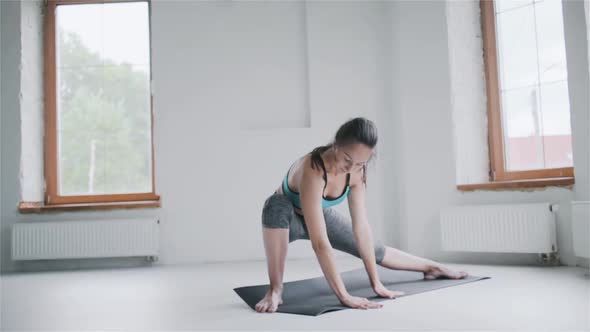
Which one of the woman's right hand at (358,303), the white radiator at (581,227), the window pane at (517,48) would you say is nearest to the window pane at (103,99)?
the woman's right hand at (358,303)

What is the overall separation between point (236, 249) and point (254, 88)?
1470mm

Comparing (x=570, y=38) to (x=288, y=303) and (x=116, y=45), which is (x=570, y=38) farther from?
(x=116, y=45)

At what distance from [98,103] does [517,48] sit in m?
3.74

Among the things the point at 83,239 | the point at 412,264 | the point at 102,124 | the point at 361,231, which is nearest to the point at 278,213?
the point at 361,231

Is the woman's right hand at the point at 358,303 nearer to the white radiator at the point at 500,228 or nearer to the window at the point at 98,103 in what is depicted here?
the white radiator at the point at 500,228

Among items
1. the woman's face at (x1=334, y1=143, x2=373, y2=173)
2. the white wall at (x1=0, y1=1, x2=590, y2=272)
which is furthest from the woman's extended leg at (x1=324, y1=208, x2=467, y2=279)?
the white wall at (x1=0, y1=1, x2=590, y2=272)

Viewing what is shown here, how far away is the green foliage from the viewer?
15.9ft

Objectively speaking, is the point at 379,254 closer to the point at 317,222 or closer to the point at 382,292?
the point at 382,292

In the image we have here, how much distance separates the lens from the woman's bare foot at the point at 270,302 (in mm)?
2395

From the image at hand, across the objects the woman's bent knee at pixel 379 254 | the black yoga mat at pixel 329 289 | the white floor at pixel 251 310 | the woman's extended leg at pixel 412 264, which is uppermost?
the woman's bent knee at pixel 379 254

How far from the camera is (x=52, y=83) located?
16.0ft

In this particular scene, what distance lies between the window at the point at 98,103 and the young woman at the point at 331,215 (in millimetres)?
2522

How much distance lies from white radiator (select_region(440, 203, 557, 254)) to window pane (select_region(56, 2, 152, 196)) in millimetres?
2733

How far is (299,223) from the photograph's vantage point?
2652 mm
